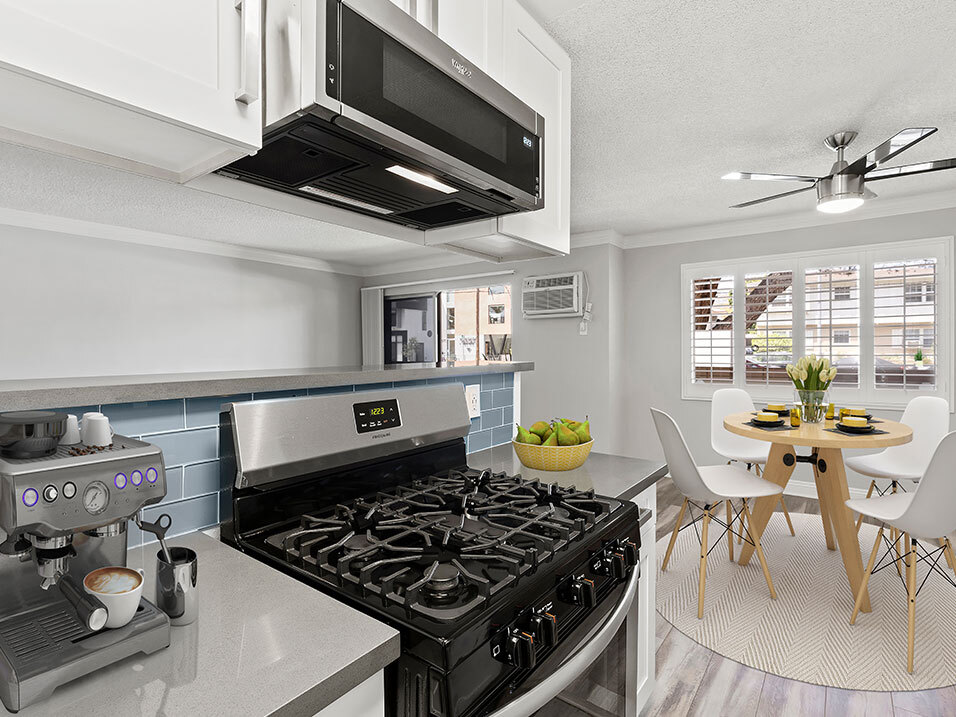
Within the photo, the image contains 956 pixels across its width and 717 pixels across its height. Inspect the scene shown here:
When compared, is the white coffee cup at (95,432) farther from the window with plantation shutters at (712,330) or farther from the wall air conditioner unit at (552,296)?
the window with plantation shutters at (712,330)

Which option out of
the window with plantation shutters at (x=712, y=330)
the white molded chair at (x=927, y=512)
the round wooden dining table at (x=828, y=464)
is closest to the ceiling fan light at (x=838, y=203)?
the round wooden dining table at (x=828, y=464)

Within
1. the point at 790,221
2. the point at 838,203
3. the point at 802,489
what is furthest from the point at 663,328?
the point at 838,203

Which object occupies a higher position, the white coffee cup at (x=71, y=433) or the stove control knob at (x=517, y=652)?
the white coffee cup at (x=71, y=433)

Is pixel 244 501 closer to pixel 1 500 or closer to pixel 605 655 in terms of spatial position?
pixel 1 500

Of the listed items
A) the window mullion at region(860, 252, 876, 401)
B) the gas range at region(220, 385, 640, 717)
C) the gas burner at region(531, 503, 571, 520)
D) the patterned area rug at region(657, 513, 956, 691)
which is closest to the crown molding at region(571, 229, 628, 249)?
the window mullion at region(860, 252, 876, 401)

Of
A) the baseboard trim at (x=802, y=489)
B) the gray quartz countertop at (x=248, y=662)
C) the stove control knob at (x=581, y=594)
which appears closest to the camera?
the gray quartz countertop at (x=248, y=662)

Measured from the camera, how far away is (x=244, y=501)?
40.5 inches

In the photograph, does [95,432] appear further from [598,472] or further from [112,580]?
[598,472]

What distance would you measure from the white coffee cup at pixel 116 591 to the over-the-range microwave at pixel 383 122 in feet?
2.36

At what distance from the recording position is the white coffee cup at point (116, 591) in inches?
25.0

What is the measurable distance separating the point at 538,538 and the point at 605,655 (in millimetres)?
350

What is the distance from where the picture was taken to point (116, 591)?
65cm

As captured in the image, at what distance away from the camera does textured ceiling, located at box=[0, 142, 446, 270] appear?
3.20m

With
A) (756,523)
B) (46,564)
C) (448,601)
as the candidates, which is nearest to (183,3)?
(46,564)
